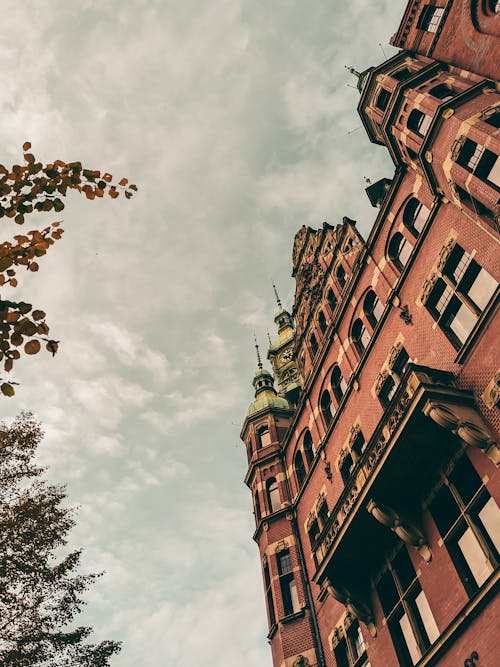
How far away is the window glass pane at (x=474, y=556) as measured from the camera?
1148 cm

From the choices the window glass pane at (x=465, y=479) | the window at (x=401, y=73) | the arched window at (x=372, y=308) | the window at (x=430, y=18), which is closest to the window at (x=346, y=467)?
the arched window at (x=372, y=308)

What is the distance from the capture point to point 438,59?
20438mm

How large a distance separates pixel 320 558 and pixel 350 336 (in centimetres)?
871

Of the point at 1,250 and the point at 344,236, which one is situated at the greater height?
the point at 344,236

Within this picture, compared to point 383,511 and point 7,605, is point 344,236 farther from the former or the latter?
point 7,605

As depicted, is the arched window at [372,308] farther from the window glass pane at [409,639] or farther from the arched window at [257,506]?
the arched window at [257,506]

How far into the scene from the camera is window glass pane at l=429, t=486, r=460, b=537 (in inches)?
509

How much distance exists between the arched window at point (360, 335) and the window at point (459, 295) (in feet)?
13.7

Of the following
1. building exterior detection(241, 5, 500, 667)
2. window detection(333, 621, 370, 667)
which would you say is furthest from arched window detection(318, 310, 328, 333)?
window detection(333, 621, 370, 667)

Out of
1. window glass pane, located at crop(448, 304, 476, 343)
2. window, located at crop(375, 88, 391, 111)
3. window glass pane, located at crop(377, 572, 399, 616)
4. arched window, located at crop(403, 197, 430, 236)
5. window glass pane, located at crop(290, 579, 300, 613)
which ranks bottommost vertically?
window glass pane, located at crop(377, 572, 399, 616)

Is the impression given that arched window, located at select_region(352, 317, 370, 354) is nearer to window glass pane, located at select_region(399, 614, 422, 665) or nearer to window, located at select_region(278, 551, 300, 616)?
window glass pane, located at select_region(399, 614, 422, 665)

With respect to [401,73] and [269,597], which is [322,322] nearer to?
[401,73]

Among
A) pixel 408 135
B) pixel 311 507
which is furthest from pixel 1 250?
pixel 311 507

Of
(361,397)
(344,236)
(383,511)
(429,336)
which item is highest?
(344,236)
